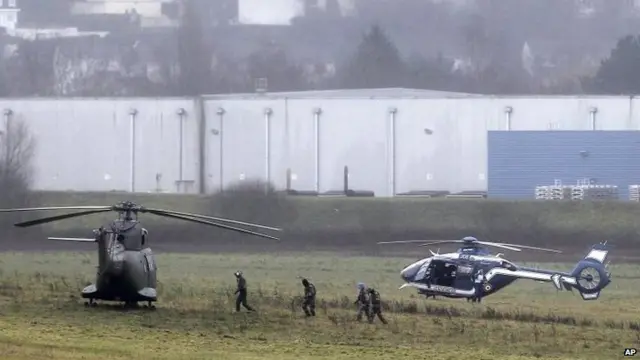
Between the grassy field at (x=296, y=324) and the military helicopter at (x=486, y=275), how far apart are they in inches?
14.3

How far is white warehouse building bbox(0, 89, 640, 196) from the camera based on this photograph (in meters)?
62.8

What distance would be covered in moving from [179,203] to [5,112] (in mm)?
12889

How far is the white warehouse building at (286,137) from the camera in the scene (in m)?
62.8

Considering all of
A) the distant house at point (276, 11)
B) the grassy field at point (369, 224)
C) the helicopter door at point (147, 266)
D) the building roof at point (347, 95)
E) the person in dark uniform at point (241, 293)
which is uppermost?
the distant house at point (276, 11)

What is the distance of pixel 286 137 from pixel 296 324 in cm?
3761

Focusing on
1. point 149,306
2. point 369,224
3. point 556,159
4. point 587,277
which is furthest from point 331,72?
point 149,306

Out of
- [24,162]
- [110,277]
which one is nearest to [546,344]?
[110,277]

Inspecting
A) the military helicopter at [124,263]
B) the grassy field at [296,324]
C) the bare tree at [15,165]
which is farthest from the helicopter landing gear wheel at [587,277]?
the bare tree at [15,165]

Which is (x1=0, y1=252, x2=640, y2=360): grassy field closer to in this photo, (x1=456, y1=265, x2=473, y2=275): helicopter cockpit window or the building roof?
(x1=456, y1=265, x2=473, y2=275): helicopter cockpit window

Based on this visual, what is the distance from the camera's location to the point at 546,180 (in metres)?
59.9

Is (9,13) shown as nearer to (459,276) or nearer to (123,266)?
(459,276)

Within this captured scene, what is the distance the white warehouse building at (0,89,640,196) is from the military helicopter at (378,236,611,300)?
29.5 meters

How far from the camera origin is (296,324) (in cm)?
2642

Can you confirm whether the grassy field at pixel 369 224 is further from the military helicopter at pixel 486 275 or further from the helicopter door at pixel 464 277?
the helicopter door at pixel 464 277
